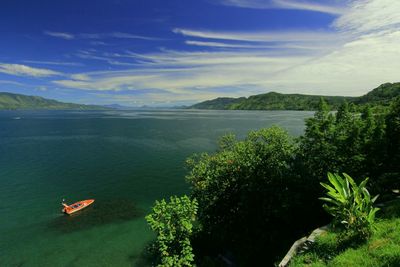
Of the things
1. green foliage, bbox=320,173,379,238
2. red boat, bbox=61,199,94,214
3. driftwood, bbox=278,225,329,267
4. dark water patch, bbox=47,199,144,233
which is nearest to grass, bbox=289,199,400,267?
driftwood, bbox=278,225,329,267

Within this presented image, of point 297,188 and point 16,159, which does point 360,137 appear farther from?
point 16,159

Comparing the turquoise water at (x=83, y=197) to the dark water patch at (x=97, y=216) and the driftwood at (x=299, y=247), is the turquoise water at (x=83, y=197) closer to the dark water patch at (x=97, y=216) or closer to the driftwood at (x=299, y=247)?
the dark water patch at (x=97, y=216)

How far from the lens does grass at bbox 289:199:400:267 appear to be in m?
10.9

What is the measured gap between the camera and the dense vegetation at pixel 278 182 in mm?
24361

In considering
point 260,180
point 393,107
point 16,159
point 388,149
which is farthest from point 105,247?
point 16,159

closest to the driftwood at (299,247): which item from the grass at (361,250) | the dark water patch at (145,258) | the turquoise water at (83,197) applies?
the grass at (361,250)

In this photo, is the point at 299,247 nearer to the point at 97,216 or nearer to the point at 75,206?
the point at 97,216

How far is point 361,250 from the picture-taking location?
466 inches

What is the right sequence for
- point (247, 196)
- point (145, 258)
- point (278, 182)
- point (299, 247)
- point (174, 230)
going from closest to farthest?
point (299, 247) → point (174, 230) → point (278, 182) → point (247, 196) → point (145, 258)

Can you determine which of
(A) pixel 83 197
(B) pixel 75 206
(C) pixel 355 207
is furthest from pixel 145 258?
(C) pixel 355 207

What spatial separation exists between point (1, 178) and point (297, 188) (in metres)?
68.7

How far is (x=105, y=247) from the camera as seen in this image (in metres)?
33.7

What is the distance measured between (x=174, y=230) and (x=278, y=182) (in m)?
11.6

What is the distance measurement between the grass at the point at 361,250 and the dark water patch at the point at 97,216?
34.0 m
